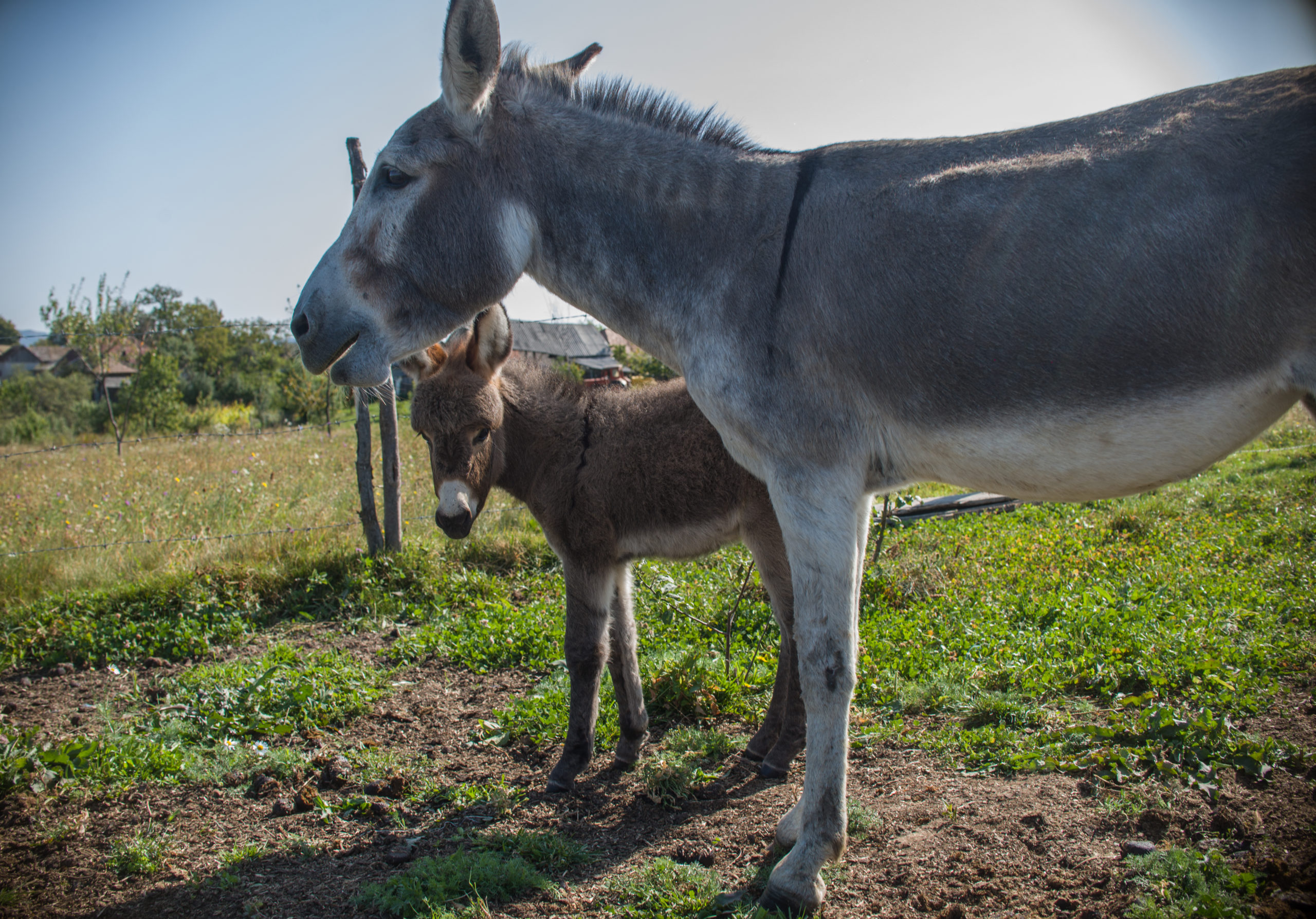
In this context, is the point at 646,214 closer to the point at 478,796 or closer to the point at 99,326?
the point at 478,796

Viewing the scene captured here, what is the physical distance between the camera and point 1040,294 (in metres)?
2.15

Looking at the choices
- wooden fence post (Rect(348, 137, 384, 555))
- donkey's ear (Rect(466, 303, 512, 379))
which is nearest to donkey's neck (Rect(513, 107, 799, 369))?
→ donkey's ear (Rect(466, 303, 512, 379))

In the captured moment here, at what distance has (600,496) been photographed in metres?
4.10

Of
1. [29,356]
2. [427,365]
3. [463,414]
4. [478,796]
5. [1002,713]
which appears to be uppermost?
[29,356]

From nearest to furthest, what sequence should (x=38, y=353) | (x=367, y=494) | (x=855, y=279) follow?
(x=855, y=279) < (x=367, y=494) < (x=38, y=353)

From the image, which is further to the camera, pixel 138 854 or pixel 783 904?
pixel 138 854

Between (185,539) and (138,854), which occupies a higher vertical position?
(185,539)

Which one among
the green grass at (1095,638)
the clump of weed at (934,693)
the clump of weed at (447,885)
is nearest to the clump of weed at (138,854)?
the clump of weed at (447,885)

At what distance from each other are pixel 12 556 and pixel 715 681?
704 cm

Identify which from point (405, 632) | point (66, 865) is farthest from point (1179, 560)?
point (66, 865)

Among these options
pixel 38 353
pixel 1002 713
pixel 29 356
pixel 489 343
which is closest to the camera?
pixel 1002 713

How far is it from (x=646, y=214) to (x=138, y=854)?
3.41 metres

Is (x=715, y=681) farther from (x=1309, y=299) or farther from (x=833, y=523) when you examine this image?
(x=1309, y=299)

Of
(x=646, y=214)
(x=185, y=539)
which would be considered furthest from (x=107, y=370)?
(x=646, y=214)
